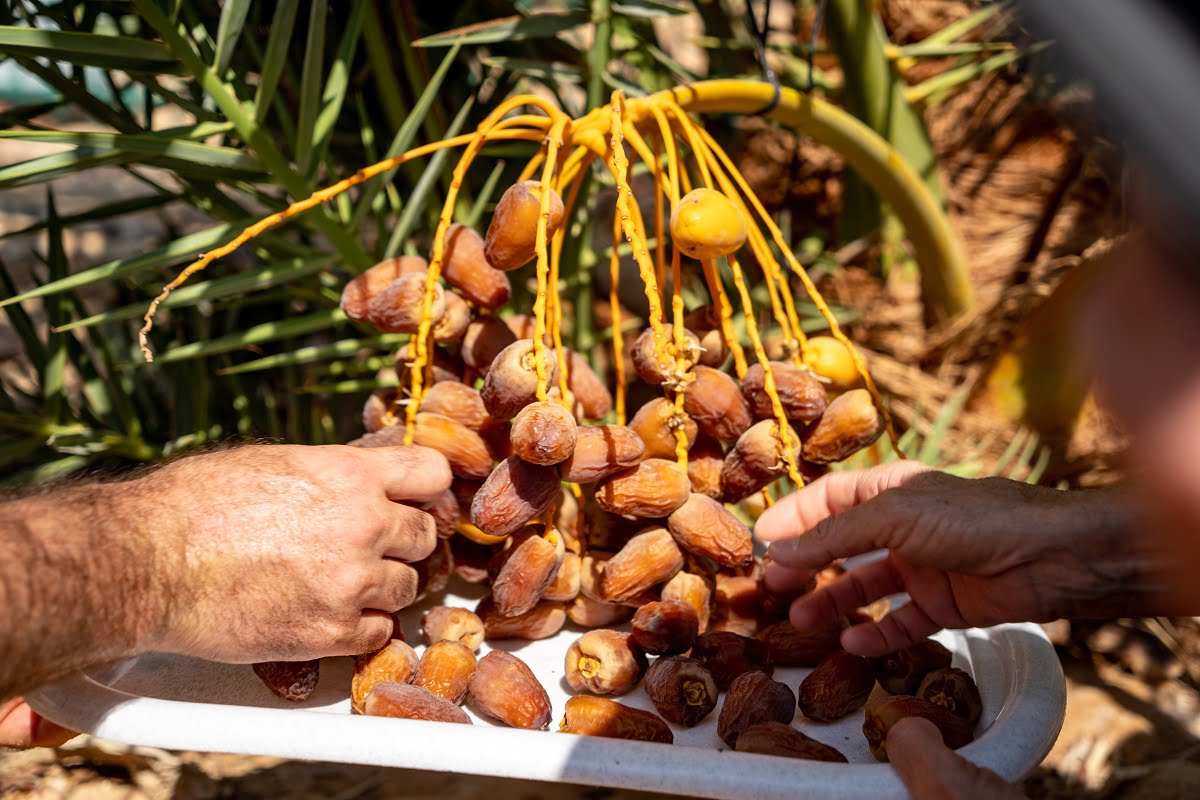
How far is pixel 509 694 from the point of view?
3.29ft

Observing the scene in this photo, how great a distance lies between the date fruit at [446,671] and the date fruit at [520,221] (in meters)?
0.43

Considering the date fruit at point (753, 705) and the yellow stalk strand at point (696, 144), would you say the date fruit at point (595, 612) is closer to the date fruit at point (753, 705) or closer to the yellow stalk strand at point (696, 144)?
the date fruit at point (753, 705)

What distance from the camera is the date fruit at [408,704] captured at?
0.95 meters

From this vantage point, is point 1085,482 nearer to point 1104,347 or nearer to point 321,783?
point 1104,347

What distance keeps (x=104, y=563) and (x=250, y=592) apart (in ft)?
0.44

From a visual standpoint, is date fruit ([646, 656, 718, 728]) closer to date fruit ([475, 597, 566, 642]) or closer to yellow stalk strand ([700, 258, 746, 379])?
date fruit ([475, 597, 566, 642])

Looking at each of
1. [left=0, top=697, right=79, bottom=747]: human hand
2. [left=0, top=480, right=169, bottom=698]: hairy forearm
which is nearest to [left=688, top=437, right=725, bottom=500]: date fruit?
[left=0, top=480, right=169, bottom=698]: hairy forearm

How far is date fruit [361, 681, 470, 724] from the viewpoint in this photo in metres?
0.95

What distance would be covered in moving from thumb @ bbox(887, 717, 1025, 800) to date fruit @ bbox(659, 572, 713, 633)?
29 cm

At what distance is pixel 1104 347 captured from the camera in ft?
2.03

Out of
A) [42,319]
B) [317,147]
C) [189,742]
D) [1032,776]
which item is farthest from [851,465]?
[42,319]

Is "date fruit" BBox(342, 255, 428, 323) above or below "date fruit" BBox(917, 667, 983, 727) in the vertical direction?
above

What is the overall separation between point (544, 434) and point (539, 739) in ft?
0.93

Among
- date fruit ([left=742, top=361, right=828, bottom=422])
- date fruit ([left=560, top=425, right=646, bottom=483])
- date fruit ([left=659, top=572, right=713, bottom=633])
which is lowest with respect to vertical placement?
date fruit ([left=659, top=572, right=713, bottom=633])
